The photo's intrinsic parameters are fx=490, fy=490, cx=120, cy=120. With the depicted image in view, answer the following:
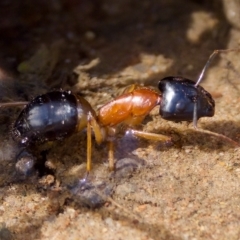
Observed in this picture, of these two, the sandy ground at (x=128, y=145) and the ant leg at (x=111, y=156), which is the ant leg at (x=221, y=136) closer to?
the sandy ground at (x=128, y=145)

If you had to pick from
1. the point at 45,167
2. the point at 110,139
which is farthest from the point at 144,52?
the point at 45,167

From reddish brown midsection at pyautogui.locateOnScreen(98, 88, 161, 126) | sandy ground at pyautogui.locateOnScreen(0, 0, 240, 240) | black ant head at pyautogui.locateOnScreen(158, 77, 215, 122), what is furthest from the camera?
reddish brown midsection at pyautogui.locateOnScreen(98, 88, 161, 126)

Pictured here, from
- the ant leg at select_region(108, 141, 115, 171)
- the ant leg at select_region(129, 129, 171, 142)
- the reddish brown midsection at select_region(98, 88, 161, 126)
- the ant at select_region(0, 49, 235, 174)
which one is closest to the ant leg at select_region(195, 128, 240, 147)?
the ant at select_region(0, 49, 235, 174)

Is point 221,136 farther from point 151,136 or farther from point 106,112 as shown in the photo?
point 106,112

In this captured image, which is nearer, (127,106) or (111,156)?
(111,156)

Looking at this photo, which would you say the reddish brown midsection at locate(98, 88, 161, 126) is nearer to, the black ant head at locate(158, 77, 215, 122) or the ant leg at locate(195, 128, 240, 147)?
the black ant head at locate(158, 77, 215, 122)

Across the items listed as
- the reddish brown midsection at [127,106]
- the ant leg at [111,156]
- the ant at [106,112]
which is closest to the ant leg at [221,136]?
the ant at [106,112]

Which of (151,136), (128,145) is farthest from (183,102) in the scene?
(128,145)
